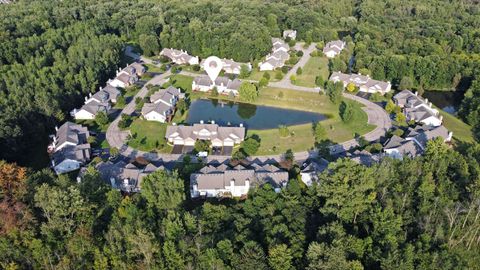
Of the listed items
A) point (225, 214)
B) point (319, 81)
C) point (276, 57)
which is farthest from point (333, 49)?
point (225, 214)

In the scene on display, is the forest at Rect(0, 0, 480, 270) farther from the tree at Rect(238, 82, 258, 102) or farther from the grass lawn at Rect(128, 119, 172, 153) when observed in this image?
the tree at Rect(238, 82, 258, 102)

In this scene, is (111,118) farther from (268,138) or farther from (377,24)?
(377,24)

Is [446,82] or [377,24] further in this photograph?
[377,24]

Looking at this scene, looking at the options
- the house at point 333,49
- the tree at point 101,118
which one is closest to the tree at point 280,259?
the tree at point 101,118

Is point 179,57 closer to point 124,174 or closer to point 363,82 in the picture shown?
point 363,82

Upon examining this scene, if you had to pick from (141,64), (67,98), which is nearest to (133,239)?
(67,98)

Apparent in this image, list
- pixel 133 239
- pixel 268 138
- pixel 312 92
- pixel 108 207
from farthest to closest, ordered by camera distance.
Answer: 1. pixel 312 92
2. pixel 268 138
3. pixel 108 207
4. pixel 133 239

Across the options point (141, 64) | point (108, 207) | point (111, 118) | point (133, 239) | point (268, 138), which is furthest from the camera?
point (141, 64)

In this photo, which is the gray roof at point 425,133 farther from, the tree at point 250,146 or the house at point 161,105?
the house at point 161,105
